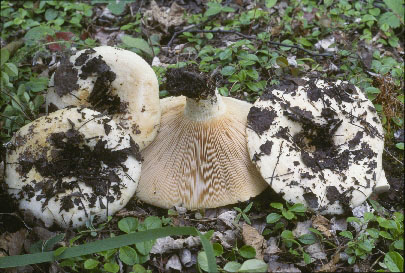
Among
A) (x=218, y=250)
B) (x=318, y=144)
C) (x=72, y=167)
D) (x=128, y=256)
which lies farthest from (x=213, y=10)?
(x=128, y=256)

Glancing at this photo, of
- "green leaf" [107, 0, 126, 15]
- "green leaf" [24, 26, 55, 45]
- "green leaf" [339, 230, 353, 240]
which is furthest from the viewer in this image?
"green leaf" [107, 0, 126, 15]

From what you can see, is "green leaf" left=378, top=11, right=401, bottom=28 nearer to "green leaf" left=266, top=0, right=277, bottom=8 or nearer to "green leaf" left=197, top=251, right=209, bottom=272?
"green leaf" left=266, top=0, right=277, bottom=8

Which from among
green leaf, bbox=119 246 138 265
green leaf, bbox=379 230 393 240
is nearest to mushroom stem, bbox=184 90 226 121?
green leaf, bbox=119 246 138 265

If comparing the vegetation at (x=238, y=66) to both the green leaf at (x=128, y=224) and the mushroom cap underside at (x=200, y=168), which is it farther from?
the mushroom cap underside at (x=200, y=168)

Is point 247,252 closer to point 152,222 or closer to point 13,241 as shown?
point 152,222

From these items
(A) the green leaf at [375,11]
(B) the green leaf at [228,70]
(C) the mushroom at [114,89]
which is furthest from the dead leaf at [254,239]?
(A) the green leaf at [375,11]

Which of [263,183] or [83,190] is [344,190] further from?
[83,190]

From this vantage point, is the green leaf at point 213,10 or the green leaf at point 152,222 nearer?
the green leaf at point 152,222
